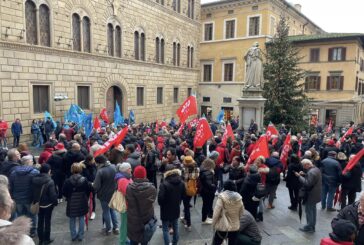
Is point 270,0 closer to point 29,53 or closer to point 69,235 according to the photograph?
point 29,53

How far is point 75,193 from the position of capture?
5539 millimetres

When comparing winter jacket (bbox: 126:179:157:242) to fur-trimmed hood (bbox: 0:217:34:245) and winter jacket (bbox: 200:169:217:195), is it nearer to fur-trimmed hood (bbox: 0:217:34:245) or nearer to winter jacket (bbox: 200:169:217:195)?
winter jacket (bbox: 200:169:217:195)

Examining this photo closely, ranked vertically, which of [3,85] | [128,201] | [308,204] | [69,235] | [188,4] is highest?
[188,4]

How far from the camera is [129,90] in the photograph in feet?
Result: 76.9

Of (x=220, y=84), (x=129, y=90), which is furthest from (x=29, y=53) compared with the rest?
(x=220, y=84)

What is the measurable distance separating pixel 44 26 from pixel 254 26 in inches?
931

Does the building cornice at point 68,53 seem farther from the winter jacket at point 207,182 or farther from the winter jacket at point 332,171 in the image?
the winter jacket at point 332,171

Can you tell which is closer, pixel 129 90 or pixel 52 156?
pixel 52 156

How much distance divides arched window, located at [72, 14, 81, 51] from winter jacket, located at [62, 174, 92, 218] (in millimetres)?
15549

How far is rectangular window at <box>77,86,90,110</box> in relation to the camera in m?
19.6

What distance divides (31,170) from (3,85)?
1179cm

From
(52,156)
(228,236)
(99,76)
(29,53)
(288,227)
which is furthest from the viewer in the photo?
(99,76)

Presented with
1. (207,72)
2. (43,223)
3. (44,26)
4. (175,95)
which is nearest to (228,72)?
(207,72)

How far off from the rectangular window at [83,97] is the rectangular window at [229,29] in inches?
817
